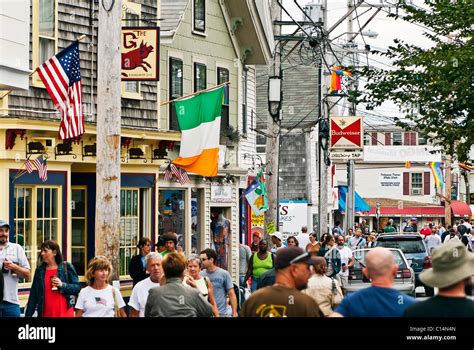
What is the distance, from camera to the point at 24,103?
19625 millimetres

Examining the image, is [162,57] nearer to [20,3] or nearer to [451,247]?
[20,3]

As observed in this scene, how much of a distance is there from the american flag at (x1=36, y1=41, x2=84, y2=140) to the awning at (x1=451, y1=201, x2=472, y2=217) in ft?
215

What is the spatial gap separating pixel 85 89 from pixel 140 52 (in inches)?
81.1

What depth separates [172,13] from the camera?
28.5 m

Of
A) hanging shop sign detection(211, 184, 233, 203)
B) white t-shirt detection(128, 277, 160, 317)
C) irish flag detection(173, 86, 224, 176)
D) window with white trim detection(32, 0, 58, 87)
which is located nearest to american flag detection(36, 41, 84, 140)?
window with white trim detection(32, 0, 58, 87)

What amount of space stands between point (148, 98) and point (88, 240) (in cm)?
375

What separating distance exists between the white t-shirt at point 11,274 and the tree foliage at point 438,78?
12.7 metres

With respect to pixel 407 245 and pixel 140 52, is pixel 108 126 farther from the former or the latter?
pixel 407 245

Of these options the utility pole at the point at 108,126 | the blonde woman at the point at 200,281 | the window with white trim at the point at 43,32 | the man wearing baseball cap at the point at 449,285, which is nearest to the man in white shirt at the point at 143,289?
the blonde woman at the point at 200,281

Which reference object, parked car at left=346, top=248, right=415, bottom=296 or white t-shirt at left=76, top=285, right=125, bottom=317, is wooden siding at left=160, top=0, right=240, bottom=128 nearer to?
parked car at left=346, top=248, right=415, bottom=296

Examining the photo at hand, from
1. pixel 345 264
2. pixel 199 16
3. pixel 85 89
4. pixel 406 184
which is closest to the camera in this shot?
pixel 85 89

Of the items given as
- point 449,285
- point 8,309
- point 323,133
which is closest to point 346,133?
point 323,133

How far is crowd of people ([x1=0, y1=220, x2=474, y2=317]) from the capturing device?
5996mm

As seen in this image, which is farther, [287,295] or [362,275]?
[362,275]
